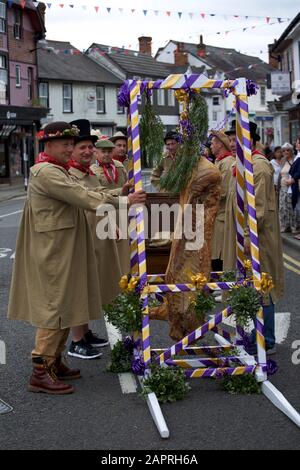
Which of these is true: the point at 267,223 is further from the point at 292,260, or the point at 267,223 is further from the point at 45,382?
the point at 292,260

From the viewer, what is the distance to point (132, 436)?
14.4 ft

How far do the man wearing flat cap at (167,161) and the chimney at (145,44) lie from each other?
5528cm

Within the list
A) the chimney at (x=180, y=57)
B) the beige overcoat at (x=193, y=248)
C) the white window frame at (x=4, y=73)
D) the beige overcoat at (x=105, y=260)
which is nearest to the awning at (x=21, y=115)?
the white window frame at (x=4, y=73)

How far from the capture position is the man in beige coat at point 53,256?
536 centimetres

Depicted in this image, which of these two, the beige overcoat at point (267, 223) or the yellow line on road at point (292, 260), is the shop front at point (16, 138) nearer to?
the yellow line on road at point (292, 260)

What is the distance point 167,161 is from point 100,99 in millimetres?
45125

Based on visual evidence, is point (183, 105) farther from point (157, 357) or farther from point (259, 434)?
point (259, 434)

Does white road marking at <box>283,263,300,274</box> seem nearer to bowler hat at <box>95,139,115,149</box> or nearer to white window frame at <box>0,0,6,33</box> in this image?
bowler hat at <box>95,139,115,149</box>

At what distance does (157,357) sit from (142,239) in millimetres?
957

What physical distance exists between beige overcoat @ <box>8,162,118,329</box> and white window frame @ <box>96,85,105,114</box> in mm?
45092

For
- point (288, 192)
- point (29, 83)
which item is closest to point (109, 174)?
point (288, 192)

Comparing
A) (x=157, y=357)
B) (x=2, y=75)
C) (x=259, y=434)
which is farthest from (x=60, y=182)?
(x=2, y=75)
